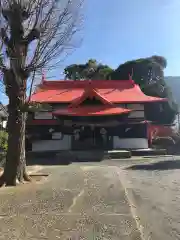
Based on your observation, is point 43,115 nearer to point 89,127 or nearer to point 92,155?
point 89,127

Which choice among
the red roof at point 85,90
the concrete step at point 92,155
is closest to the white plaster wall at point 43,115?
the red roof at point 85,90

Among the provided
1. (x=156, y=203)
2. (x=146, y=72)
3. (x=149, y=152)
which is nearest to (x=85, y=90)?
(x=149, y=152)

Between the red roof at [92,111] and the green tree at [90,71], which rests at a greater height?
the green tree at [90,71]

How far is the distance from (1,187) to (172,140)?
19804mm

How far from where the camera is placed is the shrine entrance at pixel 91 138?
23.8m

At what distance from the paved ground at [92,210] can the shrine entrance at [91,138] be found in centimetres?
1464

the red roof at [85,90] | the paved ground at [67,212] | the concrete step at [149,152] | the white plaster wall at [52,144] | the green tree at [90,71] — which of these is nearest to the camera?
the paved ground at [67,212]

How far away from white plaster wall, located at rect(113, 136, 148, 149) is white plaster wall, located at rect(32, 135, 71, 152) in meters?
3.70

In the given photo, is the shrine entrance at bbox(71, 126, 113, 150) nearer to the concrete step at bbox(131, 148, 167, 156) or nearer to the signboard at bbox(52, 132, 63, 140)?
the signboard at bbox(52, 132, 63, 140)

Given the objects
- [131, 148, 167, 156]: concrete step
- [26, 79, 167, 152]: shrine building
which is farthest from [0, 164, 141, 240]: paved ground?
[26, 79, 167, 152]: shrine building

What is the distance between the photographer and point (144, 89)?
1587 inches

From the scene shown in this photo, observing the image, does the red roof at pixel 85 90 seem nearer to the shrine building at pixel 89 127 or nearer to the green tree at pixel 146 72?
the shrine building at pixel 89 127

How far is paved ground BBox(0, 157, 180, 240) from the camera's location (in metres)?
4.59

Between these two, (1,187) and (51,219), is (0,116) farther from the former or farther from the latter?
(51,219)
